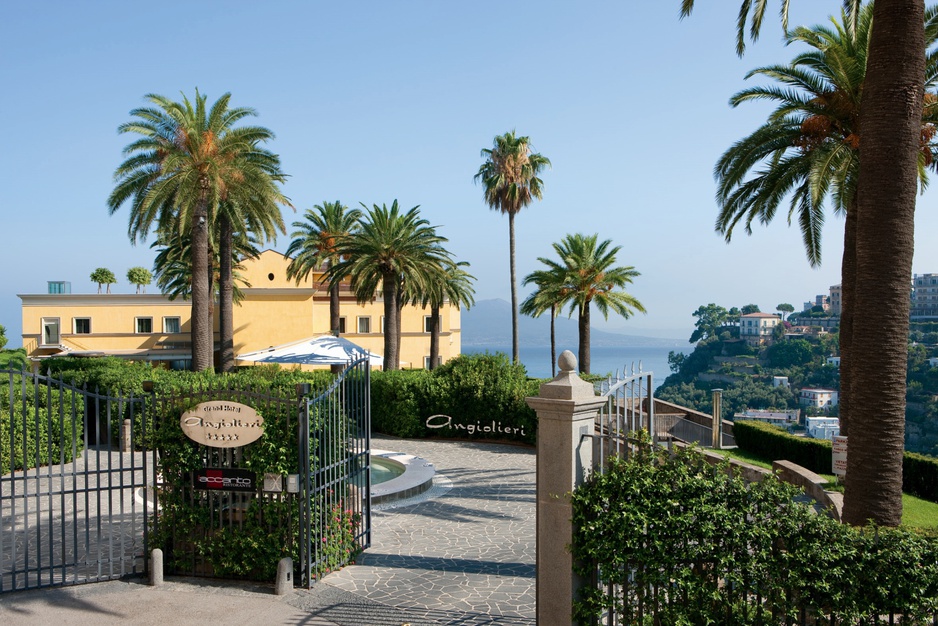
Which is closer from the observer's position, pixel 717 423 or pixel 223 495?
pixel 223 495

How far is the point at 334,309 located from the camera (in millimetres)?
42625

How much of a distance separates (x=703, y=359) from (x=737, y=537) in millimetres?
114854

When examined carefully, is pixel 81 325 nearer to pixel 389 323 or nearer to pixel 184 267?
pixel 184 267

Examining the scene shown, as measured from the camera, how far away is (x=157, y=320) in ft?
171

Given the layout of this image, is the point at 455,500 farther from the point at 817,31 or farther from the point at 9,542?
the point at 817,31

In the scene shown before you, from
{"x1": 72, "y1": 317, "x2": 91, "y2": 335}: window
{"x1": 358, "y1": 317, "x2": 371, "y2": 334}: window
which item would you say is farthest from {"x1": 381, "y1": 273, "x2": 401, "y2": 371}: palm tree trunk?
{"x1": 72, "y1": 317, "x2": 91, "y2": 335}: window

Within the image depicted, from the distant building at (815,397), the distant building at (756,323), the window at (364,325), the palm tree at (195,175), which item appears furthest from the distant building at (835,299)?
the palm tree at (195,175)

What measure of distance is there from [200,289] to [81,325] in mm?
28458

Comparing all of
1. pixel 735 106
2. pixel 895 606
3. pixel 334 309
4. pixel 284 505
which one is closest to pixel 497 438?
pixel 735 106

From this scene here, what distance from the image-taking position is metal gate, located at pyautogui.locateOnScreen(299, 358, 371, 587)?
29.5 feet

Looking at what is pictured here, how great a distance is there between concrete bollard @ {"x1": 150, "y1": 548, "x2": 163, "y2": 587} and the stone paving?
192cm

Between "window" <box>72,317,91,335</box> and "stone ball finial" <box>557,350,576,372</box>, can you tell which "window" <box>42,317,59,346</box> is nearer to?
"window" <box>72,317,91,335</box>

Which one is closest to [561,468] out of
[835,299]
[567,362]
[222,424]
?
[567,362]

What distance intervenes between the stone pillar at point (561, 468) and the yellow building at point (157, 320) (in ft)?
144
